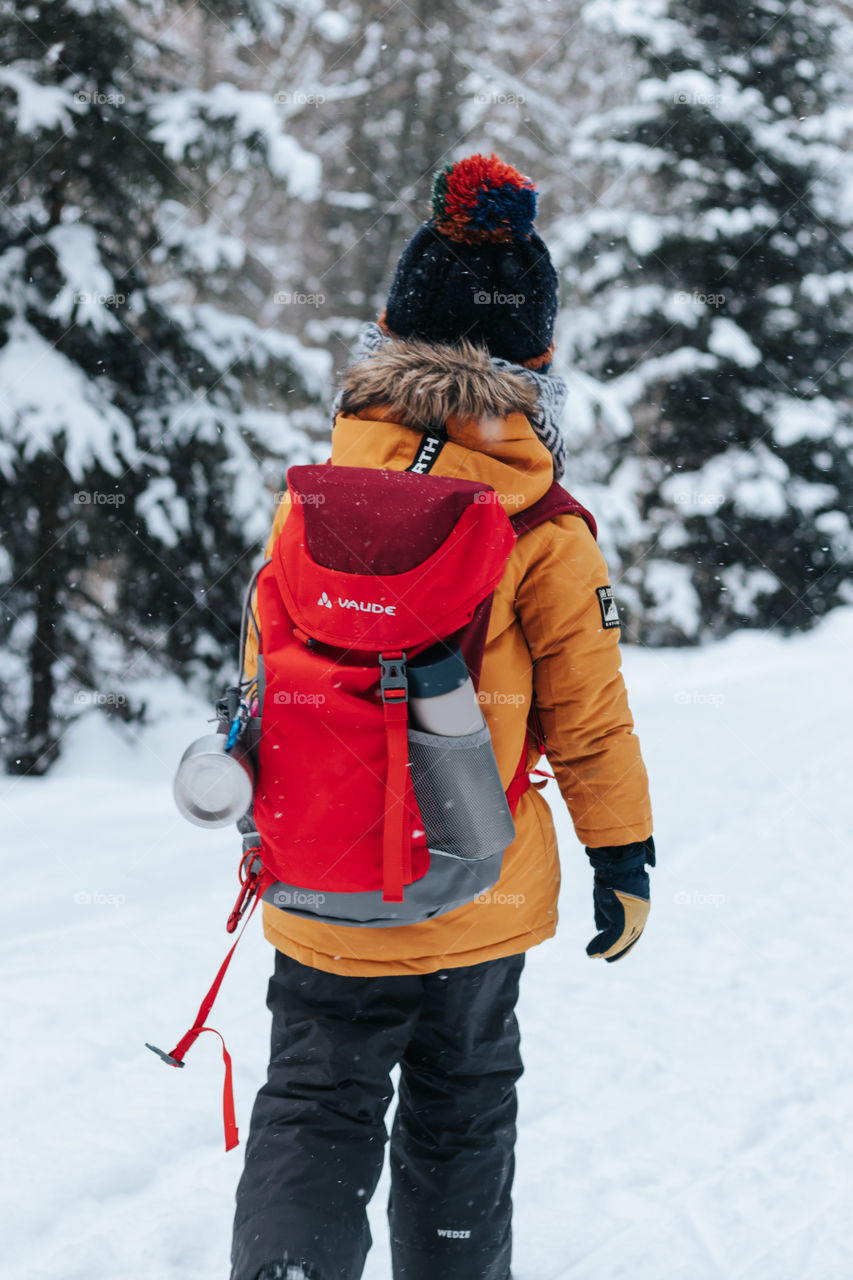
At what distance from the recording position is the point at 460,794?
1500 mm

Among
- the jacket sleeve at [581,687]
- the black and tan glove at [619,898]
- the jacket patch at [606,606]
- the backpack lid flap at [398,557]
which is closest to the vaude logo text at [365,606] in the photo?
the backpack lid flap at [398,557]

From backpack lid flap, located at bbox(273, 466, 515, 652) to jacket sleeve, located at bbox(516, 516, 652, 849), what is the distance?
0.57ft

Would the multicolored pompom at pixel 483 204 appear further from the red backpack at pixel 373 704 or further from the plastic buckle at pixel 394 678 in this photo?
the plastic buckle at pixel 394 678

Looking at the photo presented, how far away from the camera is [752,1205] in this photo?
97.2 inches

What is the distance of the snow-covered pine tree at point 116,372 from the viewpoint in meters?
5.34

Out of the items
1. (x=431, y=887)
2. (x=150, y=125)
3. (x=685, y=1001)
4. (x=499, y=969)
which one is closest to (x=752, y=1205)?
(x=685, y=1001)

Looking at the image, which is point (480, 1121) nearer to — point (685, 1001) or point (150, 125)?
point (685, 1001)

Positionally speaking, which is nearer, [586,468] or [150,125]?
[150,125]

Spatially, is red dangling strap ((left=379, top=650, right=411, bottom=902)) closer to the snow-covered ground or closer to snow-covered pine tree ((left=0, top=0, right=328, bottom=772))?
the snow-covered ground

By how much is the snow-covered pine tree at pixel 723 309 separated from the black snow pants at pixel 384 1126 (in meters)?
9.10

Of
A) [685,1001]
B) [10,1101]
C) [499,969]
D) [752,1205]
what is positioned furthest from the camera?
[685,1001]

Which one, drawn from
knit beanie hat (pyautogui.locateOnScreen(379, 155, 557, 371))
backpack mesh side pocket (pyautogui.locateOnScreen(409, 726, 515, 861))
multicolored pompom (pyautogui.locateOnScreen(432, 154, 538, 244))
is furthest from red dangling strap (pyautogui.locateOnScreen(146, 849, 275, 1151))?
multicolored pompom (pyautogui.locateOnScreen(432, 154, 538, 244))

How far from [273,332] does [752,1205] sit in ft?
17.4

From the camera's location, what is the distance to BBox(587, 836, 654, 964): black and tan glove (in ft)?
6.00
